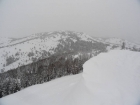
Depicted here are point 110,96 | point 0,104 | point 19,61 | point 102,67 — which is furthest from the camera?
point 19,61

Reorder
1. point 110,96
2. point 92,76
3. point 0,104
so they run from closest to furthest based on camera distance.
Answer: point 110,96 → point 92,76 → point 0,104

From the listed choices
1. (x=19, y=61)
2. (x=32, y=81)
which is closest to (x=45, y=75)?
(x=32, y=81)

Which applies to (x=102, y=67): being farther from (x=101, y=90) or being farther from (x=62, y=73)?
(x=62, y=73)

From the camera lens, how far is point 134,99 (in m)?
15.5

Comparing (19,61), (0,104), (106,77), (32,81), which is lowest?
(19,61)

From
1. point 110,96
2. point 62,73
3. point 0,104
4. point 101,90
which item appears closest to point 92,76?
point 101,90

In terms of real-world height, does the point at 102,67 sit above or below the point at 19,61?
above

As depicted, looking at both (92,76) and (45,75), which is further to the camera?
(45,75)

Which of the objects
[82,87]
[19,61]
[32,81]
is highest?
[82,87]

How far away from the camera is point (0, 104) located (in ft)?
115

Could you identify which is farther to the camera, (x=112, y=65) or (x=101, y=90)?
(x=112, y=65)

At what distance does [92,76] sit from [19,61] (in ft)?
596

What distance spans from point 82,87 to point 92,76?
8.83ft

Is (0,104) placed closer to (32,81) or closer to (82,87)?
(82,87)
